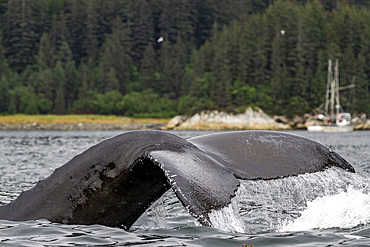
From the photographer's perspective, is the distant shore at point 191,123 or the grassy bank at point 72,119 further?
the grassy bank at point 72,119

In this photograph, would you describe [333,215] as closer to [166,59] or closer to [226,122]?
[226,122]

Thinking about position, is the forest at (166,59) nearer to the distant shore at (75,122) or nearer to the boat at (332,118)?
the boat at (332,118)

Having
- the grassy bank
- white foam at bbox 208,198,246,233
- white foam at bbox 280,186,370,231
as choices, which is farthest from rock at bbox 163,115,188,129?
white foam at bbox 208,198,246,233

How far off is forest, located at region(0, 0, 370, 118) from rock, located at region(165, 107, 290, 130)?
5.33ft

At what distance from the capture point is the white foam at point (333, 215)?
6.20 meters

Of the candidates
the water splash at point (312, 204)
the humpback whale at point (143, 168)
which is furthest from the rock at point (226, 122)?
the humpback whale at point (143, 168)

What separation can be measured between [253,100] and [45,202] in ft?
260

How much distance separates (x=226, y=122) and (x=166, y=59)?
30.0m

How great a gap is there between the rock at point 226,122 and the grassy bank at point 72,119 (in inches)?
283

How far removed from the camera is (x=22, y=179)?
1348 cm

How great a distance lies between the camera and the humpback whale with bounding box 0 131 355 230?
4348 mm

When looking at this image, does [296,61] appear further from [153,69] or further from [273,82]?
[153,69]

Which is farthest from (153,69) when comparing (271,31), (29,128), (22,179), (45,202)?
(45,202)

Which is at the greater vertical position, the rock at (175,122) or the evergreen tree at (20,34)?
the evergreen tree at (20,34)
